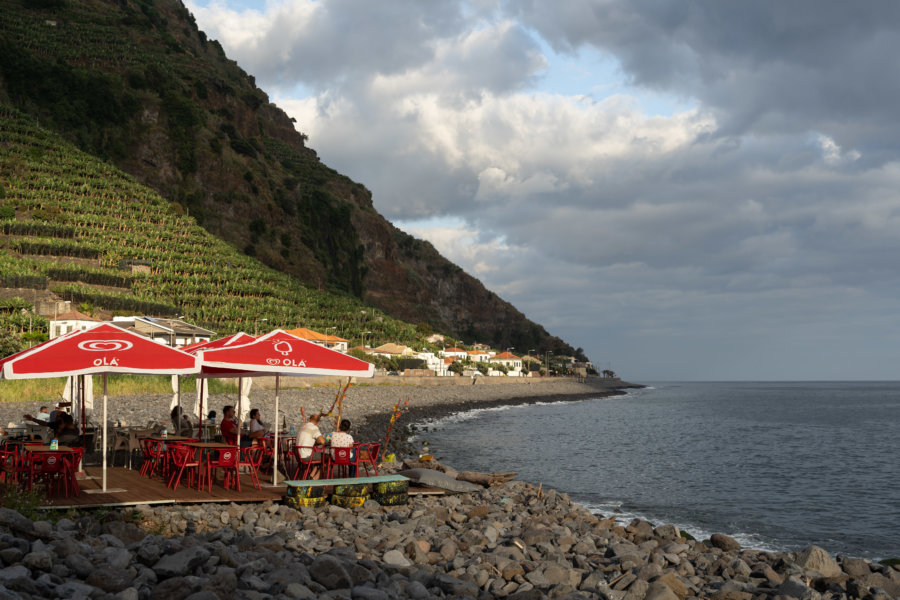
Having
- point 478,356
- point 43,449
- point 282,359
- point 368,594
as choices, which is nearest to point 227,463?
point 282,359

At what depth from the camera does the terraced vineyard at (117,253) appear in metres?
56.2

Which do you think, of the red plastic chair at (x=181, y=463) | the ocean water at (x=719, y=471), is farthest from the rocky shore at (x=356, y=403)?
the ocean water at (x=719, y=471)

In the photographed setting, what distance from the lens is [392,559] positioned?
8.38 meters

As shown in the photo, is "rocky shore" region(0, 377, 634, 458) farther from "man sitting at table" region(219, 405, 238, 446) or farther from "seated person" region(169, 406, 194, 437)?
"seated person" region(169, 406, 194, 437)

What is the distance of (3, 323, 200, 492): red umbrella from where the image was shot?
32.9 feet

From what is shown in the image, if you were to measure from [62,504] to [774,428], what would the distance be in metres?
51.2

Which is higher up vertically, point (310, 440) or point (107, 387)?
point (107, 387)

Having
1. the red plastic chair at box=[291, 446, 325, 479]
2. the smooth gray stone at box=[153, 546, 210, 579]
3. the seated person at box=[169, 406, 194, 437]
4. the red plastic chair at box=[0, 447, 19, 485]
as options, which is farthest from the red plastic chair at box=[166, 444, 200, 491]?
the smooth gray stone at box=[153, 546, 210, 579]

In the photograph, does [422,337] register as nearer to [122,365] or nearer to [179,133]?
[179,133]

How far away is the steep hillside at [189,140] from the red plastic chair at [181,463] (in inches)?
3105

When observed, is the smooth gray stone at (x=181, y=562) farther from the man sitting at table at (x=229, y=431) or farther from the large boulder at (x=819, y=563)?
the large boulder at (x=819, y=563)

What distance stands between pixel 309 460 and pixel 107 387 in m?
15.9

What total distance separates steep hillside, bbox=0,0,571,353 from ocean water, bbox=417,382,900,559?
61.7 m

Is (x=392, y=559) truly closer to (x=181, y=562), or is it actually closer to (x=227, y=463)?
(x=181, y=562)
